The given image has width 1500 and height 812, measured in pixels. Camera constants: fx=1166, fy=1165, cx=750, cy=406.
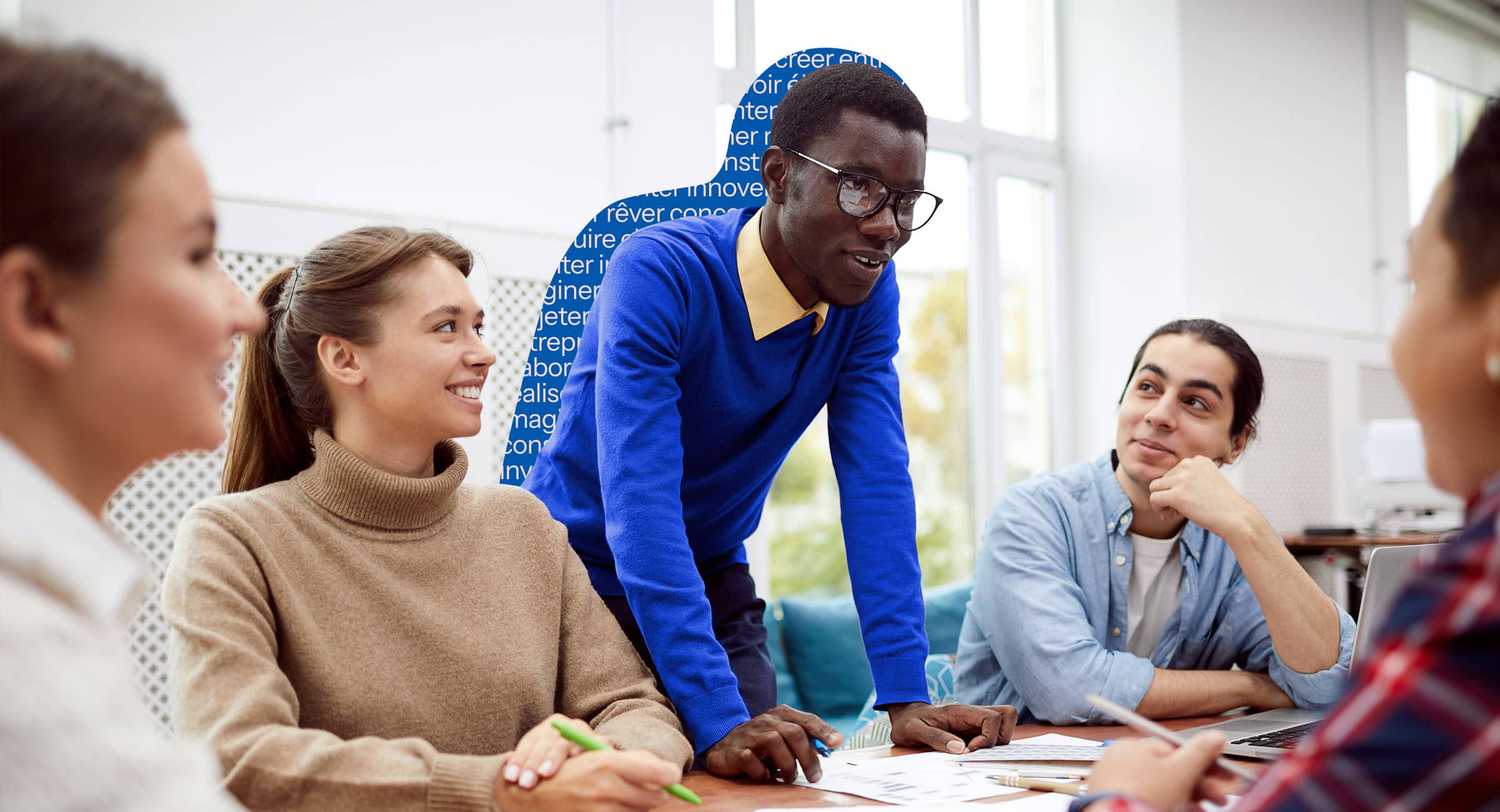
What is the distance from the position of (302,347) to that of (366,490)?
0.80 feet

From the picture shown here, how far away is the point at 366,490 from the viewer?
1.37m

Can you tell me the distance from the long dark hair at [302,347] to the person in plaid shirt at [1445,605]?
1078 millimetres

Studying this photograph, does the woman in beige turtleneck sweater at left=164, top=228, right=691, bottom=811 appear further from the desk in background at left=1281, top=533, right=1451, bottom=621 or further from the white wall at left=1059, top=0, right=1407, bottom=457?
the white wall at left=1059, top=0, right=1407, bottom=457

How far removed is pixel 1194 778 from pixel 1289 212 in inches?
196

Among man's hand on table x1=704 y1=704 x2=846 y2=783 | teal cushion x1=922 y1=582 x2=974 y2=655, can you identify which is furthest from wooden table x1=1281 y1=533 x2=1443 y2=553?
man's hand on table x1=704 y1=704 x2=846 y2=783

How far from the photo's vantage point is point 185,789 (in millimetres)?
644

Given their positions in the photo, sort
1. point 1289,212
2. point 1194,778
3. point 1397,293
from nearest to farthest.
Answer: point 1194,778 → point 1289,212 → point 1397,293

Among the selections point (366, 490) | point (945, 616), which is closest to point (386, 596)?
point (366, 490)

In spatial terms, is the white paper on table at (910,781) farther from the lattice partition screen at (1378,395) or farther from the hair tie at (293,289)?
the lattice partition screen at (1378,395)

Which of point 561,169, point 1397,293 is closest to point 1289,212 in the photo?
point 1397,293

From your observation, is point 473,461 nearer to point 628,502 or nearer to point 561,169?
point 561,169

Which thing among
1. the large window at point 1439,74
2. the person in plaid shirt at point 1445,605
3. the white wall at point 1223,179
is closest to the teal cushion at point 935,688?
the person in plaid shirt at point 1445,605

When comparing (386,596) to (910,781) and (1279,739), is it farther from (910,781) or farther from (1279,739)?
(1279,739)

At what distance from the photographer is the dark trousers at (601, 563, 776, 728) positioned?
1.68 meters
